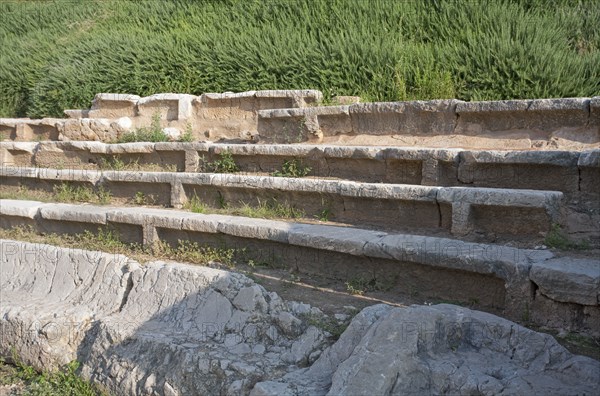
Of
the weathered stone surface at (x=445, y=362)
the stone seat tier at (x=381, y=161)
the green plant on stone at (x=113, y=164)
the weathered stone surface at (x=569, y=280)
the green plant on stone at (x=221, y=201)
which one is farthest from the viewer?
the green plant on stone at (x=113, y=164)

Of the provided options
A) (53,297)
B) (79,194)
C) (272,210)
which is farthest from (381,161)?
(79,194)

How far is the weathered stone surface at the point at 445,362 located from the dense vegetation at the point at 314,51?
4219 millimetres

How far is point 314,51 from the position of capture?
8.88m

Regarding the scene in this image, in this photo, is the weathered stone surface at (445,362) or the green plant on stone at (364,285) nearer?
the weathered stone surface at (445,362)

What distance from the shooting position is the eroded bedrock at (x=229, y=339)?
3619mm

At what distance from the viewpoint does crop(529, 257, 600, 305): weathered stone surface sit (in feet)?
13.6

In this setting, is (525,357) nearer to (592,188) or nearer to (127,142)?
(592,188)

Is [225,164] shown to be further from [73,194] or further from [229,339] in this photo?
[229,339]

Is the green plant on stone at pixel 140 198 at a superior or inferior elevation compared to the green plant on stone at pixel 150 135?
inferior

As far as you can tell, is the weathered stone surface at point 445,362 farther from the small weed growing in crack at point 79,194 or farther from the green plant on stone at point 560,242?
the small weed growing in crack at point 79,194

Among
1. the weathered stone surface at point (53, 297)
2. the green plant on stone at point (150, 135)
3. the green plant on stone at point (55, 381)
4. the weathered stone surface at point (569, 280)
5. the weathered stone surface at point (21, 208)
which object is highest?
the green plant on stone at point (150, 135)

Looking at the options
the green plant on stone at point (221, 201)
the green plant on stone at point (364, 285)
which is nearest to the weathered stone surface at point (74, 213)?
the green plant on stone at point (221, 201)

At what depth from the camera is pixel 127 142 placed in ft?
30.2

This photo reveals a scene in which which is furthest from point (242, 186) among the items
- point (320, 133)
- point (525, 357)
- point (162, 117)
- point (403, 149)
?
point (525, 357)
